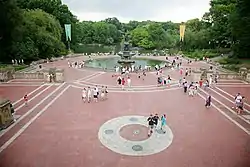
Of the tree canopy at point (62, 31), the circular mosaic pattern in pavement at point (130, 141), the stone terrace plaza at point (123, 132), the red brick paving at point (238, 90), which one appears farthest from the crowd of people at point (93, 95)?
the tree canopy at point (62, 31)

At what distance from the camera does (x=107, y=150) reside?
44.3 ft

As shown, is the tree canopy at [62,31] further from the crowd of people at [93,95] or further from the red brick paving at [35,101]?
the crowd of people at [93,95]

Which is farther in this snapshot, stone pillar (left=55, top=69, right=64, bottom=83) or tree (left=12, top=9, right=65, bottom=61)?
tree (left=12, top=9, right=65, bottom=61)

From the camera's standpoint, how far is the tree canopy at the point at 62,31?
43.7 metres

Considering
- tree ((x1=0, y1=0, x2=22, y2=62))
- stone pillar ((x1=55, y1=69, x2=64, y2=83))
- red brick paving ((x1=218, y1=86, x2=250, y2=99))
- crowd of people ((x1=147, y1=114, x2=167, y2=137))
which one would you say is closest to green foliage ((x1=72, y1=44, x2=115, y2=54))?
tree ((x1=0, y1=0, x2=22, y2=62))

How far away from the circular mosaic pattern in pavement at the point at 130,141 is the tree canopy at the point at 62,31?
32.2 metres

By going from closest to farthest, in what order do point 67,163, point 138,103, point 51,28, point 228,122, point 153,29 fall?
point 67,163
point 228,122
point 138,103
point 51,28
point 153,29

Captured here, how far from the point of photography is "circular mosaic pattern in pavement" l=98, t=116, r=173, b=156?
13.5 metres

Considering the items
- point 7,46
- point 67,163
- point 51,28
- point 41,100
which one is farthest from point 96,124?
point 51,28

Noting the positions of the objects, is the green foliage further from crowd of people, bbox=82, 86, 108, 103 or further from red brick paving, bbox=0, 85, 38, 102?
crowd of people, bbox=82, 86, 108, 103

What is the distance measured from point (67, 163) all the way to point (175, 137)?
626 cm

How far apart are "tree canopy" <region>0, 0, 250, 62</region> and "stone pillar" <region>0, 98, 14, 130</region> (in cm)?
2824

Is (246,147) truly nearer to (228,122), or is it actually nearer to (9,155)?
(228,122)

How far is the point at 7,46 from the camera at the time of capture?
45.3 m
